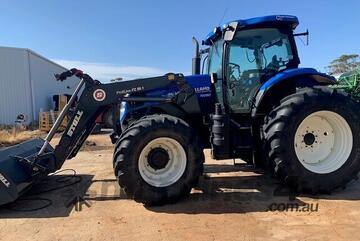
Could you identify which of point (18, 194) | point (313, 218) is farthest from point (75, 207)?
point (313, 218)

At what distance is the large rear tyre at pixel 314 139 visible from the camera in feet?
18.7

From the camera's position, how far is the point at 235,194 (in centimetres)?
599

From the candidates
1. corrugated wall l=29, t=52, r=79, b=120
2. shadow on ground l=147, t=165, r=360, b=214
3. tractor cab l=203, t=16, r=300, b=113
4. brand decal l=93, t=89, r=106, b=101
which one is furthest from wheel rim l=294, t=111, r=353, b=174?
corrugated wall l=29, t=52, r=79, b=120

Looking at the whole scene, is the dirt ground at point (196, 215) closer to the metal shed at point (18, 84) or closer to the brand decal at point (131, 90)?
the brand decal at point (131, 90)

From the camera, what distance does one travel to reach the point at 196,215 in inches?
198

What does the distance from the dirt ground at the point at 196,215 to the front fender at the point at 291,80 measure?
1432 mm

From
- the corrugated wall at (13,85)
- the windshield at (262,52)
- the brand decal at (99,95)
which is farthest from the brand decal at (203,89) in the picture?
the corrugated wall at (13,85)

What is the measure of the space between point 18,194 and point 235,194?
3.12m

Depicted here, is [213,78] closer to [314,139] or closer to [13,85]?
[314,139]

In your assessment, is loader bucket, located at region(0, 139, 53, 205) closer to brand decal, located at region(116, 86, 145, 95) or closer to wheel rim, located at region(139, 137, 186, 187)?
brand decal, located at region(116, 86, 145, 95)

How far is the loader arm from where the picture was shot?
5.93 m

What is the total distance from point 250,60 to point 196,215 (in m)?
2.87

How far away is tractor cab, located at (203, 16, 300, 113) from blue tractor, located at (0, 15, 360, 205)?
0.02 meters

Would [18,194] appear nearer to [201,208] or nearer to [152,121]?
[152,121]
